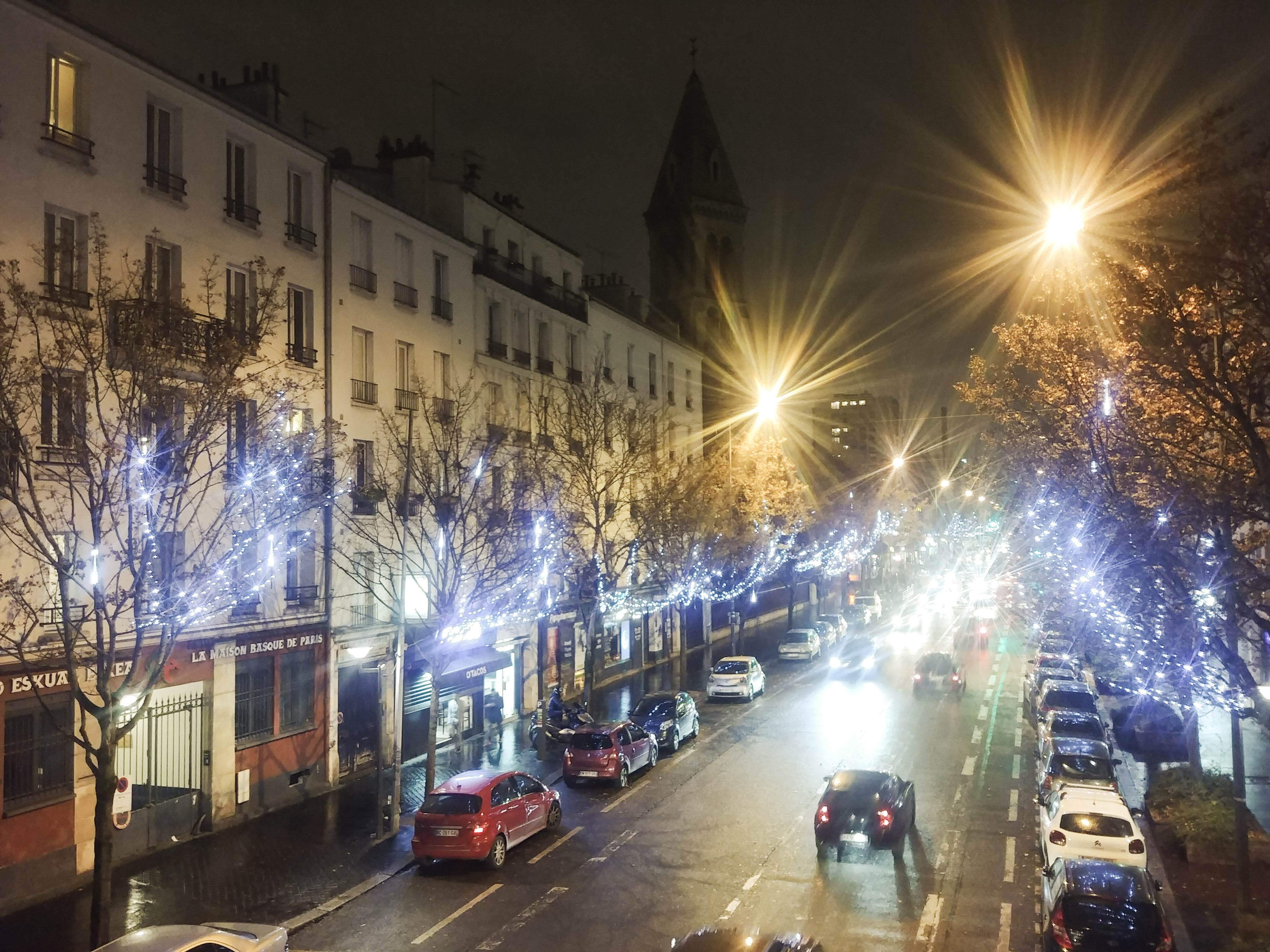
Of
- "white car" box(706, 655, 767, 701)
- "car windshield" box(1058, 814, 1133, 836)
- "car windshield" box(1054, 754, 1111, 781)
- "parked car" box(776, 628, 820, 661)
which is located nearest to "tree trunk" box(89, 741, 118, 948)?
"car windshield" box(1058, 814, 1133, 836)

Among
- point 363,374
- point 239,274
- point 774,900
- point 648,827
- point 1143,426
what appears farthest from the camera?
point 363,374

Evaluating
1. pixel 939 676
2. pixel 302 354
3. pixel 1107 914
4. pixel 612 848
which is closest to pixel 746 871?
pixel 612 848

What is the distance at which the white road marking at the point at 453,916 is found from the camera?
15.1 m

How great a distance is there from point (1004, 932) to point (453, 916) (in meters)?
8.48

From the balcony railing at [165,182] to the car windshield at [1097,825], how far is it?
20.9 meters

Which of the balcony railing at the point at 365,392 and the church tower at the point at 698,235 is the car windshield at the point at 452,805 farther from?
the church tower at the point at 698,235

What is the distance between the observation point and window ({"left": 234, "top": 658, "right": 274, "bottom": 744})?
22.4 meters

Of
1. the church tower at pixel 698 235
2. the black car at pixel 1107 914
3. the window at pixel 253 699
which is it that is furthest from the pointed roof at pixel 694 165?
the black car at pixel 1107 914

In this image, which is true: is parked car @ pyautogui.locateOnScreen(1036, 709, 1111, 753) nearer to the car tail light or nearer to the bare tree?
the car tail light

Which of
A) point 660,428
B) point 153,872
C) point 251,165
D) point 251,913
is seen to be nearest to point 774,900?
point 251,913

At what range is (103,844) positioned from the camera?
13.7m

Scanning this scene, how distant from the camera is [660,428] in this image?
157ft

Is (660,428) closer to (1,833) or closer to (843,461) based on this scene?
(1,833)

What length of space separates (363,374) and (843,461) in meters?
71.5
